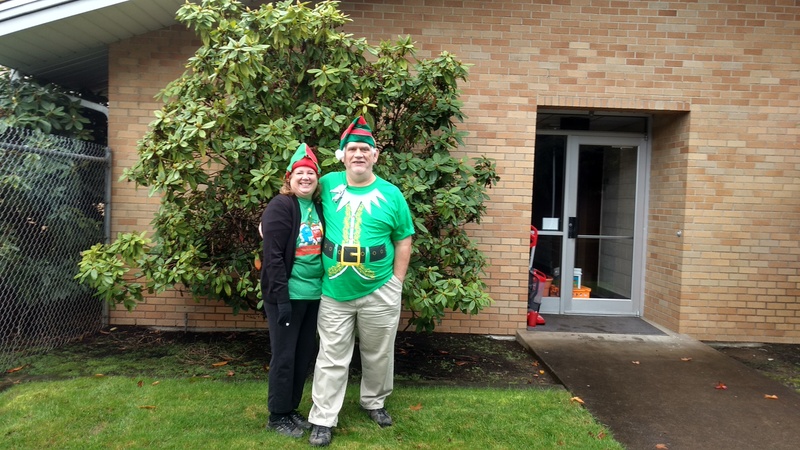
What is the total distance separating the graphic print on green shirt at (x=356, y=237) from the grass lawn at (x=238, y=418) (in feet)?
3.23

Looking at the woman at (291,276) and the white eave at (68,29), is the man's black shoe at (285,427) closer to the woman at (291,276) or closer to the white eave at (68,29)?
the woman at (291,276)

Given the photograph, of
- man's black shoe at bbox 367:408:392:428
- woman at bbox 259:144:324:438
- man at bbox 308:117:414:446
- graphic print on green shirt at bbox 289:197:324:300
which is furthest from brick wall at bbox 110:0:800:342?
graphic print on green shirt at bbox 289:197:324:300

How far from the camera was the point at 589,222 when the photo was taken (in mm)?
7184

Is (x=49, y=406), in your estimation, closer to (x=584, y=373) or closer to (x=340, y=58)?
(x=340, y=58)

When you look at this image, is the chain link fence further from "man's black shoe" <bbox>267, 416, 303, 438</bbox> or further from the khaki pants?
the khaki pants

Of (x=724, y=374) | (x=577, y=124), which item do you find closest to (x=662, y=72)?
(x=577, y=124)

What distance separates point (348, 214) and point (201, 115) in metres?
1.60

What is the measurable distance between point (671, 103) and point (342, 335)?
4.65 meters

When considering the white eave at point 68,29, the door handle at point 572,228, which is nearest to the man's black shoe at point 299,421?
the white eave at point 68,29

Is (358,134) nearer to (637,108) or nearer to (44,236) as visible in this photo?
(44,236)

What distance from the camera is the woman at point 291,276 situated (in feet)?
11.0

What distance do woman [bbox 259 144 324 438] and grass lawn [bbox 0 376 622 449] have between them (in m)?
0.32

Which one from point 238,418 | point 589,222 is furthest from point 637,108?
point 238,418

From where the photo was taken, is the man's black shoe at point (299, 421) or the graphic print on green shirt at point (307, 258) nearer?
the graphic print on green shirt at point (307, 258)
